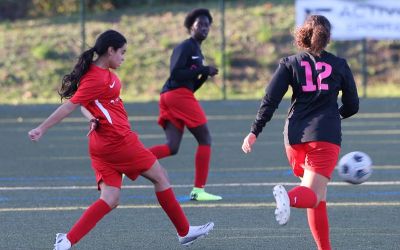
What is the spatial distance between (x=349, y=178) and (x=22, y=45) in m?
20.4

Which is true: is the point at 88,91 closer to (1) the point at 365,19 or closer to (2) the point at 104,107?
(2) the point at 104,107

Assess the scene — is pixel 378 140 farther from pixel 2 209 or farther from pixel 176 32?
pixel 176 32

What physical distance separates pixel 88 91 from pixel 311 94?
150 centimetres

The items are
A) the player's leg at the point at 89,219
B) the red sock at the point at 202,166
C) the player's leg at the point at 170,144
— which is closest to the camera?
the player's leg at the point at 89,219

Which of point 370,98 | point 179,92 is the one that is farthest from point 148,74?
point 179,92

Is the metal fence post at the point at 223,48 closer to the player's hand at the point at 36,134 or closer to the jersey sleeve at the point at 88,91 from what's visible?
the jersey sleeve at the point at 88,91

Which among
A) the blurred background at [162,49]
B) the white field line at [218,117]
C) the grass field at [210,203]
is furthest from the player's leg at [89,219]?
the blurred background at [162,49]

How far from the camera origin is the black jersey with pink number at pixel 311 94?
655 cm

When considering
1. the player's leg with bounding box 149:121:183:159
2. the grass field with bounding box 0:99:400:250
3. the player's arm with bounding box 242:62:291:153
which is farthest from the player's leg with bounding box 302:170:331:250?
the player's leg with bounding box 149:121:183:159

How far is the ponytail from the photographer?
692cm

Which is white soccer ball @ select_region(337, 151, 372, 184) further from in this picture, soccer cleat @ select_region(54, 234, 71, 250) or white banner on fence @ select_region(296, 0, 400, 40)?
white banner on fence @ select_region(296, 0, 400, 40)

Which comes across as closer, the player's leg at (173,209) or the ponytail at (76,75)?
the ponytail at (76,75)

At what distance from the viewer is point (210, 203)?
9.47 metres

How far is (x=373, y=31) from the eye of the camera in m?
23.3
